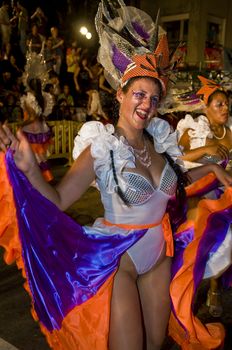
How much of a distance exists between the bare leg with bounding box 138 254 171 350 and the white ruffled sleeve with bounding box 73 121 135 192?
1.95ft

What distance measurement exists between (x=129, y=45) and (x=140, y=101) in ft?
1.27

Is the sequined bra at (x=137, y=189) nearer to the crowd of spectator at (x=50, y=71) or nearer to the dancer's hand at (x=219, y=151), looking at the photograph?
the dancer's hand at (x=219, y=151)

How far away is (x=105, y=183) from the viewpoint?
2.15 metres

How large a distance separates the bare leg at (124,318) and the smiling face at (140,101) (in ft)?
2.90

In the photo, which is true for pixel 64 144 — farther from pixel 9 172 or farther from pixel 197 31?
pixel 197 31

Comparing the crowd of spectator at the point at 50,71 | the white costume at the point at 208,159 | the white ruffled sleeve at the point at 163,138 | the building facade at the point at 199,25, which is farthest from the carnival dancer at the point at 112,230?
the building facade at the point at 199,25

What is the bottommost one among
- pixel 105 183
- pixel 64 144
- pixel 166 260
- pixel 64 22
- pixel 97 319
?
pixel 64 144

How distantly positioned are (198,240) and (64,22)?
15.2 meters

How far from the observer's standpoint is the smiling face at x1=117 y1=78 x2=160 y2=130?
2.24 metres

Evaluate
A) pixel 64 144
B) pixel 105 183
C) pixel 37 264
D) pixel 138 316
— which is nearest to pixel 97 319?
pixel 138 316

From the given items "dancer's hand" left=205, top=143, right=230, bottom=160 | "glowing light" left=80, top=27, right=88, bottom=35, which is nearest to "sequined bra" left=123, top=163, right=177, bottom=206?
"dancer's hand" left=205, top=143, right=230, bottom=160

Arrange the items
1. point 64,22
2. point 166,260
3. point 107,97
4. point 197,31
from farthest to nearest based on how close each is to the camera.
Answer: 1. point 197,31
2. point 64,22
3. point 107,97
4. point 166,260

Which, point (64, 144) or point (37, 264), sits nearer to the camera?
point (37, 264)

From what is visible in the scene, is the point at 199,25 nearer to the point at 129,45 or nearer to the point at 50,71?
the point at 50,71
